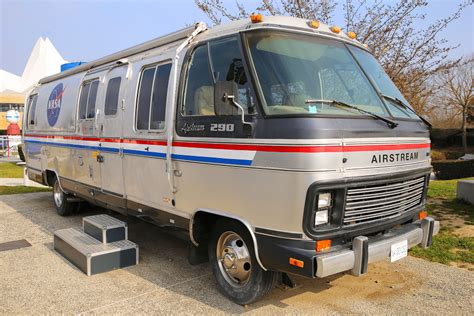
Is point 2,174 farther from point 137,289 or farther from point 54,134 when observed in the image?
point 137,289

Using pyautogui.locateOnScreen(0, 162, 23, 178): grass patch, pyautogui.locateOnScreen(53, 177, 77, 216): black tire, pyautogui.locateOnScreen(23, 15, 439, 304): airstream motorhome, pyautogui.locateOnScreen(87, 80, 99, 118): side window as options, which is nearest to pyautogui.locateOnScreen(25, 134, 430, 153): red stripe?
pyautogui.locateOnScreen(23, 15, 439, 304): airstream motorhome

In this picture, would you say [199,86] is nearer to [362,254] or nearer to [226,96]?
[226,96]

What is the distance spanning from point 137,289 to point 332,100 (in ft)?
9.90

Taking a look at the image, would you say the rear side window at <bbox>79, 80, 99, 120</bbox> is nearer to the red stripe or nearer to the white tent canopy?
the red stripe

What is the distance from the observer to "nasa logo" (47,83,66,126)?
827cm

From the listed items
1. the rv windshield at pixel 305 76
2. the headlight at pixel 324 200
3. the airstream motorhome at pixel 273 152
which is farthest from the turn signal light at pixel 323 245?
the rv windshield at pixel 305 76

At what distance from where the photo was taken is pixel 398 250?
13.5 ft

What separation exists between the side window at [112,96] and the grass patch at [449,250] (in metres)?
4.83

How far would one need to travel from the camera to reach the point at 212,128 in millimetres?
4324

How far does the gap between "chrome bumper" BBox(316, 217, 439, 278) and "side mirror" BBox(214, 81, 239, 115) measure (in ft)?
5.25

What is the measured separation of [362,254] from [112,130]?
4.04 metres

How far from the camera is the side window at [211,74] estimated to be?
13.3 feet

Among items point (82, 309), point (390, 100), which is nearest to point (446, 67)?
point (390, 100)

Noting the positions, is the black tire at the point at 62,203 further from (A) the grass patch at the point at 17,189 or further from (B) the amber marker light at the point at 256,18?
(B) the amber marker light at the point at 256,18
